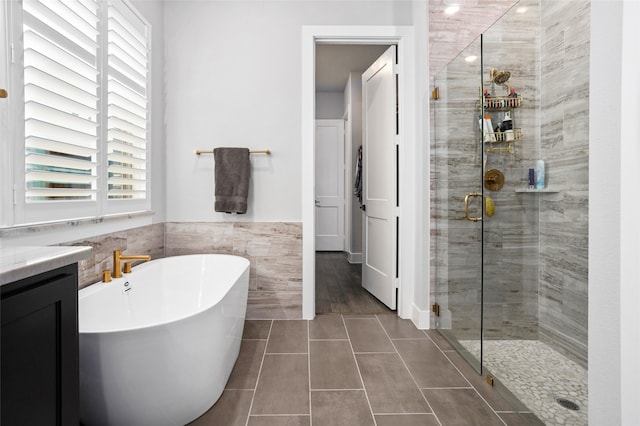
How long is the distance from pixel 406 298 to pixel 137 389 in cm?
211

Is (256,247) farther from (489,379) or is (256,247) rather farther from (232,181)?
(489,379)

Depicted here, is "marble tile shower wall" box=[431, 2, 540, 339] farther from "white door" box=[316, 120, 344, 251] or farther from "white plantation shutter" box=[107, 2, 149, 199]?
"white door" box=[316, 120, 344, 251]

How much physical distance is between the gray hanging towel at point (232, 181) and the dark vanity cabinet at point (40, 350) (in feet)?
6.07

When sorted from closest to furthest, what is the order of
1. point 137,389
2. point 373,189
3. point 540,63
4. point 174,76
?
1. point 137,389
2. point 540,63
3. point 174,76
4. point 373,189

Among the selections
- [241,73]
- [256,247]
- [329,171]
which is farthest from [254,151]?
[329,171]

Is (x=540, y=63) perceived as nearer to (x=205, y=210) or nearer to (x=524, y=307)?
(x=524, y=307)

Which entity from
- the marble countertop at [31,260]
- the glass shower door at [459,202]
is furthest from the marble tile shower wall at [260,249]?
the marble countertop at [31,260]

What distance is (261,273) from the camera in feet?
9.62

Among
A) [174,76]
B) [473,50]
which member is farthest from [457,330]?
[174,76]

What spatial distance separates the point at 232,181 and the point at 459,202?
1.67 meters

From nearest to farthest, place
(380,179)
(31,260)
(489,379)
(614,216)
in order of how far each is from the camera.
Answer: (31,260) < (614,216) < (489,379) < (380,179)

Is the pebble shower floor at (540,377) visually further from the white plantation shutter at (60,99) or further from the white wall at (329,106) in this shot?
the white wall at (329,106)

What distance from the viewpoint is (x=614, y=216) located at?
102 centimetres

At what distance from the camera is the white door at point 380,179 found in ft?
9.92
